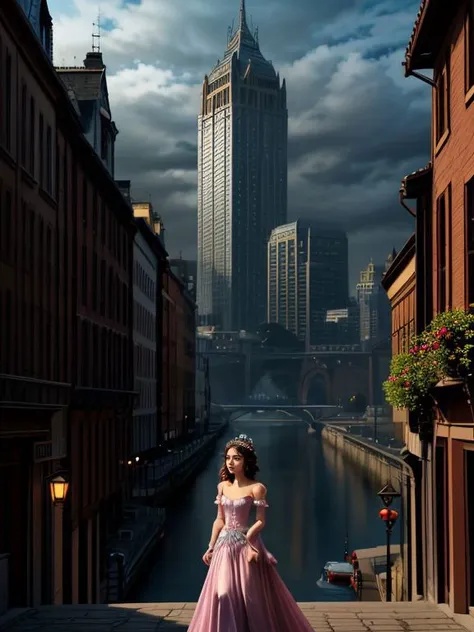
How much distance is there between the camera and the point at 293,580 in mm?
55188

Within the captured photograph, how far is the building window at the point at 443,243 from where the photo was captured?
20.0 m

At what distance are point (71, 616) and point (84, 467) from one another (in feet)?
51.3

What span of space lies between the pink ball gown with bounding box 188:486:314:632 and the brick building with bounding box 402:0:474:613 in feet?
20.1

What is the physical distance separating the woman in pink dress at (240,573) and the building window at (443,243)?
886 centimetres

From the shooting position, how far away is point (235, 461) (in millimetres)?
12109

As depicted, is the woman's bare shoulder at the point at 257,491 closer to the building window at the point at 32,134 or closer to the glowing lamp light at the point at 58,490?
the glowing lamp light at the point at 58,490

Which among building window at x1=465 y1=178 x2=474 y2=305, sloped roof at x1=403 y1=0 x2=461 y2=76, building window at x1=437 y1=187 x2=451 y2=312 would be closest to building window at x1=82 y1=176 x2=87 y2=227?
sloped roof at x1=403 y1=0 x2=461 y2=76

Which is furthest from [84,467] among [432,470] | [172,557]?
[172,557]

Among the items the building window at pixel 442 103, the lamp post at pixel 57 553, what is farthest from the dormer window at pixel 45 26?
the building window at pixel 442 103

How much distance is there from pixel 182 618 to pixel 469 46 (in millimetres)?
10547

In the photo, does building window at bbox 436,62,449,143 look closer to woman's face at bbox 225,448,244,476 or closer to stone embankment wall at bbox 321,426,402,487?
woman's face at bbox 225,448,244,476

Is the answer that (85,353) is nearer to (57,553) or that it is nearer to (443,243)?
(57,553)

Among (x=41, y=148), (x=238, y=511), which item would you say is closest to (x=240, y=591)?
(x=238, y=511)

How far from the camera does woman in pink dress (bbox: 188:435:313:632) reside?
11.3 meters
